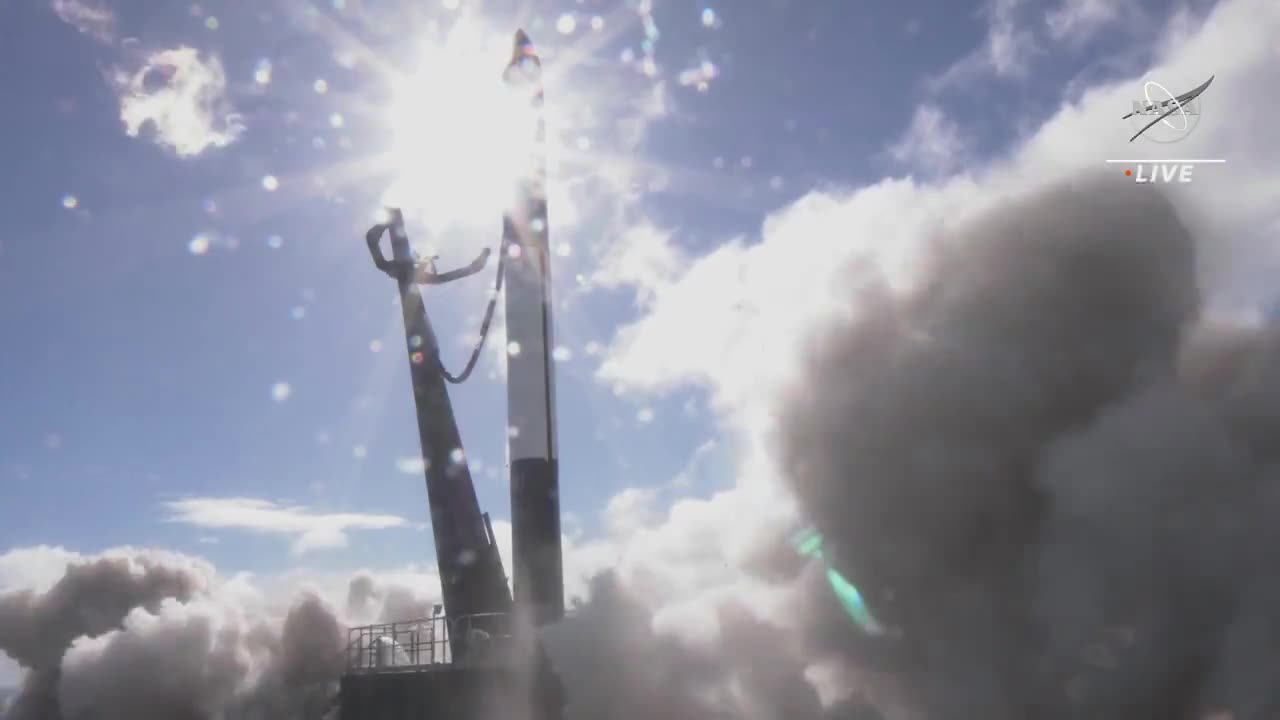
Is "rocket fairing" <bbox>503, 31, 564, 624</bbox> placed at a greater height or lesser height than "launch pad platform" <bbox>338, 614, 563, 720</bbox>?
greater

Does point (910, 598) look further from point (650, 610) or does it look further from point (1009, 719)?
point (650, 610)

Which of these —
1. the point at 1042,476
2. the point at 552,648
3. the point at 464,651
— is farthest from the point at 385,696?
the point at 1042,476

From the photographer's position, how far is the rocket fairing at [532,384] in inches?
1024

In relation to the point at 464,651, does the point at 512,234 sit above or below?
above

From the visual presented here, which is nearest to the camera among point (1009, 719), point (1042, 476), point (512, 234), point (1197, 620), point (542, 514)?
point (1197, 620)

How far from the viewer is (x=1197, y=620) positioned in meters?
16.9

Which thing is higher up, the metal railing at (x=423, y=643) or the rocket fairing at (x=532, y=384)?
the rocket fairing at (x=532, y=384)

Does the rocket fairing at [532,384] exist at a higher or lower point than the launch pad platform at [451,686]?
higher

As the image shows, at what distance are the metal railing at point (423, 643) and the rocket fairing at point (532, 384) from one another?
4.44ft

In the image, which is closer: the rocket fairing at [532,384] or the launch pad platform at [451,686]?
the launch pad platform at [451,686]

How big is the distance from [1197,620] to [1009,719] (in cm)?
406

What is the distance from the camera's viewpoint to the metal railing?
24078 millimetres

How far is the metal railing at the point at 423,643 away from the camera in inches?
948

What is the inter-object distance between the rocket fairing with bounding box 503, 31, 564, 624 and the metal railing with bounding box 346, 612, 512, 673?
1.35 metres
